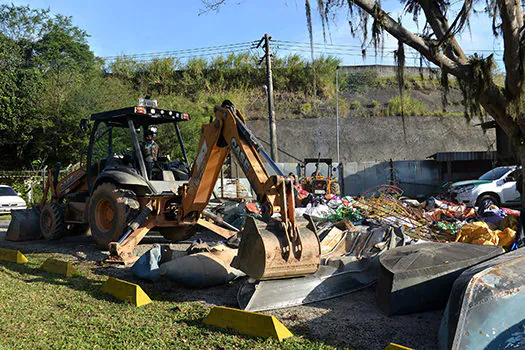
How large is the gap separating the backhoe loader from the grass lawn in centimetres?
92

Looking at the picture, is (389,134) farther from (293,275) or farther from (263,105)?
(293,275)

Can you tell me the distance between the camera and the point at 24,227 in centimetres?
1035

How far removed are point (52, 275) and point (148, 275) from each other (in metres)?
1.60

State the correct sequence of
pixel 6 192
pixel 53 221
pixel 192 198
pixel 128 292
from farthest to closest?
pixel 6 192, pixel 53 221, pixel 192 198, pixel 128 292

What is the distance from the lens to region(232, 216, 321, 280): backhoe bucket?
4.79m

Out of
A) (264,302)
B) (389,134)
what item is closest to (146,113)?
(264,302)

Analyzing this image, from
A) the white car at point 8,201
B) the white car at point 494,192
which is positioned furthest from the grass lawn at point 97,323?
the white car at point 8,201

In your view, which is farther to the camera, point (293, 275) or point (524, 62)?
point (524, 62)

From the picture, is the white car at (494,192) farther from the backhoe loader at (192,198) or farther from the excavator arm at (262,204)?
the excavator arm at (262,204)

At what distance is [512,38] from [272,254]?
15.5ft

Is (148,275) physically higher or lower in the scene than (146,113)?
lower

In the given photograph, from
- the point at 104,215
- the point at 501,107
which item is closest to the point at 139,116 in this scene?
the point at 104,215

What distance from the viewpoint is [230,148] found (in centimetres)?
617

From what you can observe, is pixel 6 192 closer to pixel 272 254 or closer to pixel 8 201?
pixel 8 201
